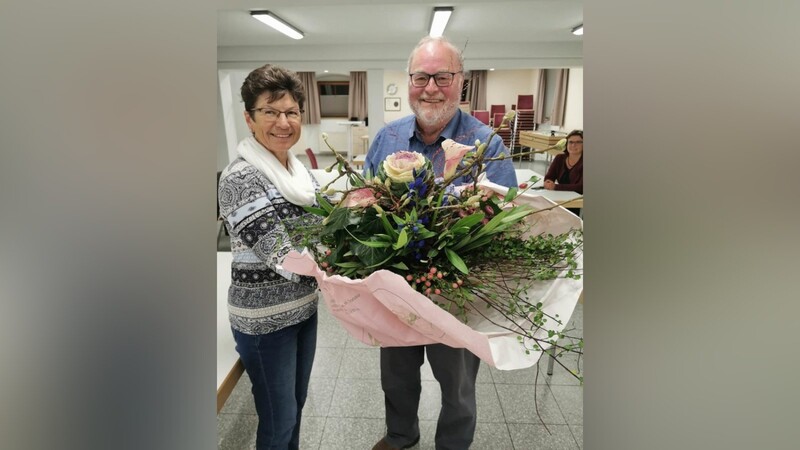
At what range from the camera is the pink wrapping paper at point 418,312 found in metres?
0.51

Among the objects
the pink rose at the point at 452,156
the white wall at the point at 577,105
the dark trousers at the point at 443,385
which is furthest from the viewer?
the dark trousers at the point at 443,385

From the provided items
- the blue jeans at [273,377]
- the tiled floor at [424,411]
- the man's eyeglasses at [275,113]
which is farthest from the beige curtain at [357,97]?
the blue jeans at [273,377]

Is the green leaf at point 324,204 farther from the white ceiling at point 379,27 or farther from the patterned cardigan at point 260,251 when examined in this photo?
the white ceiling at point 379,27

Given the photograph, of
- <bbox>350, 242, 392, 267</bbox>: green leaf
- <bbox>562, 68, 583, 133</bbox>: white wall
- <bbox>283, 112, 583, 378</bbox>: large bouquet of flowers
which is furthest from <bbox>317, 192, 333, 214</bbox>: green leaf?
<bbox>562, 68, 583, 133</bbox>: white wall

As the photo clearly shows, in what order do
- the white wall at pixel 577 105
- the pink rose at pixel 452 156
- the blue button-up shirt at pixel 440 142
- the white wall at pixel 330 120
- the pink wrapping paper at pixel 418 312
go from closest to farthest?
the white wall at pixel 577 105
the pink wrapping paper at pixel 418 312
the pink rose at pixel 452 156
the white wall at pixel 330 120
the blue button-up shirt at pixel 440 142

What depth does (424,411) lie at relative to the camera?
1.34m

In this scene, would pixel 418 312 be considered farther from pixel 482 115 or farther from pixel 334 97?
pixel 334 97

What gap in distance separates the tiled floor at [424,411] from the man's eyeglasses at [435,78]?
1.66ft

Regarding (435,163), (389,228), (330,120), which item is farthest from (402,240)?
(330,120)
